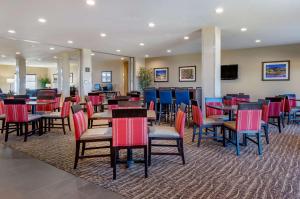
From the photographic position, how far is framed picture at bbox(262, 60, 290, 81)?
8.89m

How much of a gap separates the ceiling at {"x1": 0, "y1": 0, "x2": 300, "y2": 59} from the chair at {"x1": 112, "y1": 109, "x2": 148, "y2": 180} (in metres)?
2.61

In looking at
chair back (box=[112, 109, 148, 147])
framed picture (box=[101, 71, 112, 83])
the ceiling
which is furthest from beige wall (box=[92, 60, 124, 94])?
chair back (box=[112, 109, 148, 147])

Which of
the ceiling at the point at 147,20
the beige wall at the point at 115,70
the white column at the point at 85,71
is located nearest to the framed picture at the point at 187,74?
the ceiling at the point at 147,20

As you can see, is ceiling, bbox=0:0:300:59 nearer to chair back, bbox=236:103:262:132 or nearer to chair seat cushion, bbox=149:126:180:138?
chair back, bbox=236:103:262:132

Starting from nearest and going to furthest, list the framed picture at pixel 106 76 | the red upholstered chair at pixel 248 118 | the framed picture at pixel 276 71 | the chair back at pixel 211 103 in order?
the red upholstered chair at pixel 248 118
the chair back at pixel 211 103
the framed picture at pixel 276 71
the framed picture at pixel 106 76

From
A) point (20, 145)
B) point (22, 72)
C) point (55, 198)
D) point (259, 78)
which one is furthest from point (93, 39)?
point (22, 72)

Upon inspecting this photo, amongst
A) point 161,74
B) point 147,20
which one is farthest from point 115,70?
point 147,20

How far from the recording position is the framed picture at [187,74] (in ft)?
36.8

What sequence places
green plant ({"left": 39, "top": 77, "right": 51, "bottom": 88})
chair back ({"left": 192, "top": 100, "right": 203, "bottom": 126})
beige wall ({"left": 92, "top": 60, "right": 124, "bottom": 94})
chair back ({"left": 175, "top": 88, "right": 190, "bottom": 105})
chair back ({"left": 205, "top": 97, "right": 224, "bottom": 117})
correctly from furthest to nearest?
green plant ({"left": 39, "top": 77, "right": 51, "bottom": 88}), beige wall ({"left": 92, "top": 60, "right": 124, "bottom": 94}), chair back ({"left": 175, "top": 88, "right": 190, "bottom": 105}), chair back ({"left": 205, "top": 97, "right": 224, "bottom": 117}), chair back ({"left": 192, "top": 100, "right": 203, "bottom": 126})

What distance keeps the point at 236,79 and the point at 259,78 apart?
3.07 feet

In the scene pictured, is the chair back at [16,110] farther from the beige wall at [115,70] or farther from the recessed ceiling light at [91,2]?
the beige wall at [115,70]

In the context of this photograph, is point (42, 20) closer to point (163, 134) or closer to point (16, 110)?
point (16, 110)

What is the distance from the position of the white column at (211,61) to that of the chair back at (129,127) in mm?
3887

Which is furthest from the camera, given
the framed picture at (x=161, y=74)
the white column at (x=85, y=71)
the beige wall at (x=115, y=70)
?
the beige wall at (x=115, y=70)
